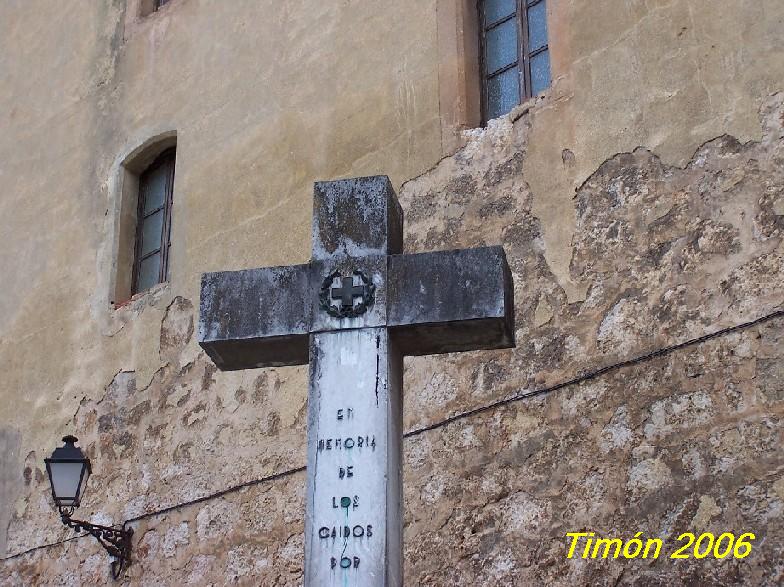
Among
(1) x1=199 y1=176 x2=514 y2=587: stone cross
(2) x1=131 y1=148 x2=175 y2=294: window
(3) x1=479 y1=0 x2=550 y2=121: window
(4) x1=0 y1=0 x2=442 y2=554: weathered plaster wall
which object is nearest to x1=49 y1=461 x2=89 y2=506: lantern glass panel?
(4) x1=0 y1=0 x2=442 y2=554: weathered plaster wall

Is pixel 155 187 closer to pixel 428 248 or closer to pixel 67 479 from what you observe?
pixel 67 479

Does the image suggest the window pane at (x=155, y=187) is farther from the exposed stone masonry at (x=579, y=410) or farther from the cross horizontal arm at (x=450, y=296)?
the cross horizontal arm at (x=450, y=296)

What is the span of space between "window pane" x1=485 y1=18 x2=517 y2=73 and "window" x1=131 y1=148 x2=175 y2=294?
2.74 m

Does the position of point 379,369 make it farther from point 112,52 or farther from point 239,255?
point 112,52

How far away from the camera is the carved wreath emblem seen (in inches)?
163

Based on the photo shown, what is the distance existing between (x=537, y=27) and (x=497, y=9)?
14.5 inches

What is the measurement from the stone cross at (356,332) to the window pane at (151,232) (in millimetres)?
4293

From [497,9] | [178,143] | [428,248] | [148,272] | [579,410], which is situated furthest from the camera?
[148,272]

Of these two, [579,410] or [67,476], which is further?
[67,476]

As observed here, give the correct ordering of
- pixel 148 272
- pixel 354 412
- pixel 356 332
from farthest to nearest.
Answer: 1. pixel 148 272
2. pixel 356 332
3. pixel 354 412

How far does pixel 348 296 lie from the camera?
13.7 feet

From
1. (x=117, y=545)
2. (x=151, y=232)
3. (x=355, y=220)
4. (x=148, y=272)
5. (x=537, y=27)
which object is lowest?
(x=117, y=545)

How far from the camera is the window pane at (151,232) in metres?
8.59

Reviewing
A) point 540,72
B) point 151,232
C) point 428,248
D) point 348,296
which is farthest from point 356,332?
point 151,232
